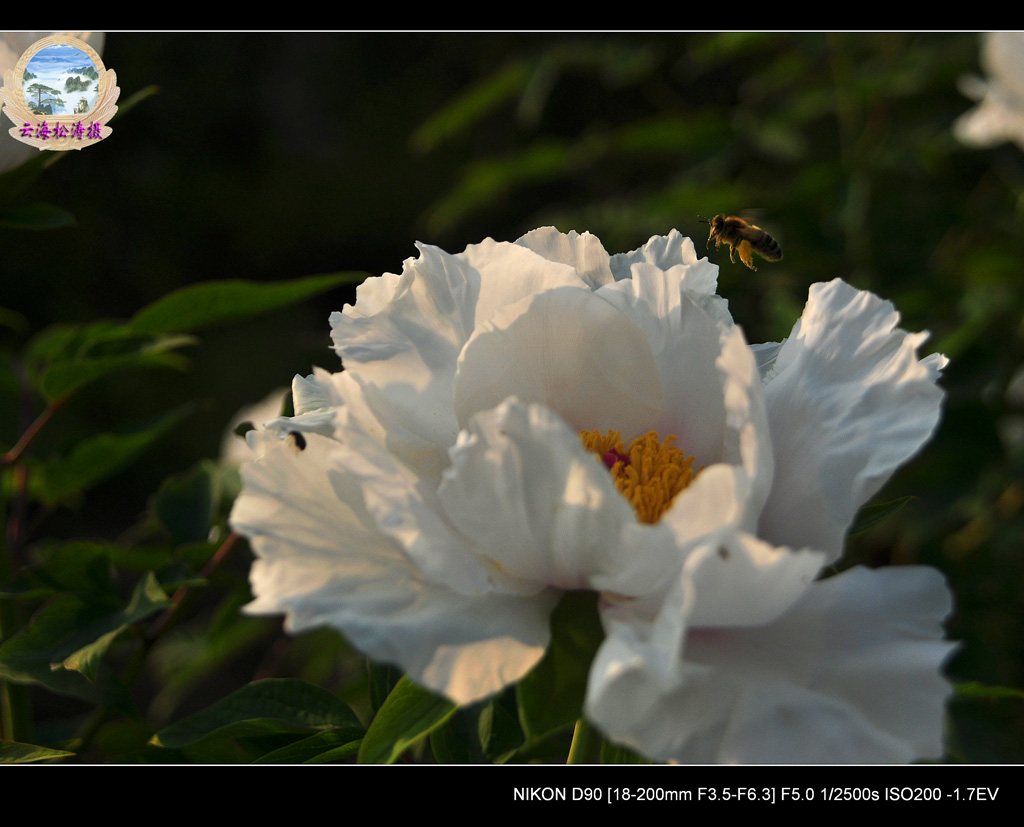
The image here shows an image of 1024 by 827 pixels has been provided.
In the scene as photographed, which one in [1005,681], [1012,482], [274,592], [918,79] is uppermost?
[918,79]

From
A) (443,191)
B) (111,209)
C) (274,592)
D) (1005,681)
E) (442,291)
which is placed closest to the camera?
(274,592)

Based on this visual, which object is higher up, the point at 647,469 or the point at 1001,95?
the point at 1001,95

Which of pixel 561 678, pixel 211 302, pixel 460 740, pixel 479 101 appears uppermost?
pixel 479 101

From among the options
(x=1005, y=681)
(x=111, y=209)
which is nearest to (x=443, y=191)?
(x=111, y=209)

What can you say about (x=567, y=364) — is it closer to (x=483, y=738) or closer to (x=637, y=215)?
(x=483, y=738)

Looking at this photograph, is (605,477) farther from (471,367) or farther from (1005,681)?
(1005,681)

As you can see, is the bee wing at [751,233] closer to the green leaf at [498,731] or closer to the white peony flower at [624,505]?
the white peony flower at [624,505]

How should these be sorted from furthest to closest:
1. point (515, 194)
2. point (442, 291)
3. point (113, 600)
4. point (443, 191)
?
point (443, 191), point (515, 194), point (113, 600), point (442, 291)

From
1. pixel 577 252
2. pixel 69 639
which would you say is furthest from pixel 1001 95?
pixel 69 639
